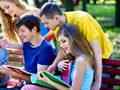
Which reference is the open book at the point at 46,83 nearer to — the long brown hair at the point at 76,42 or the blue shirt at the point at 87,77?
the blue shirt at the point at 87,77

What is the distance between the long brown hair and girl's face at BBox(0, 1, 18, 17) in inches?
36.5

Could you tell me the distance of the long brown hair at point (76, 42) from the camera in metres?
3.79

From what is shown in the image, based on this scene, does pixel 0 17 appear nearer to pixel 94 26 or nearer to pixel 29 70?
pixel 29 70

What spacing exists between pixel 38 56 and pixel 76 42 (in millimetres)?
481

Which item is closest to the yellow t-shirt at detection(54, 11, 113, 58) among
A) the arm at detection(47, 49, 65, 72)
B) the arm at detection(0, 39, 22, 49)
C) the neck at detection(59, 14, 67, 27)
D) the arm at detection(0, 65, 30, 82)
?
the neck at detection(59, 14, 67, 27)

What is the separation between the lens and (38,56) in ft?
13.3

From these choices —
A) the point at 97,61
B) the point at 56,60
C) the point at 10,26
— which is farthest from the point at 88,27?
the point at 10,26

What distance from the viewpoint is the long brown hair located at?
149 inches

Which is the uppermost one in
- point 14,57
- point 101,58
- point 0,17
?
point 0,17

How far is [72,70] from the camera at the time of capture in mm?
3891

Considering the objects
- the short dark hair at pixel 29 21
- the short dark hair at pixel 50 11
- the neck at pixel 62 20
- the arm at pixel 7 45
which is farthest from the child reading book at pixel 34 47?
the arm at pixel 7 45

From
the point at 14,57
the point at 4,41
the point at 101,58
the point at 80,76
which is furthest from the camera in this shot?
the point at 14,57

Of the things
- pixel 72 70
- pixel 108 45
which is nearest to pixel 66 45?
pixel 72 70

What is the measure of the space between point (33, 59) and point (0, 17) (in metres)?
0.89
